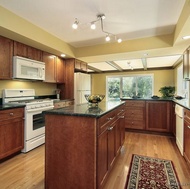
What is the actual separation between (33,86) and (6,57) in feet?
3.94

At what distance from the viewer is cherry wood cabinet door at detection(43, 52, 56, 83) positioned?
374 centimetres

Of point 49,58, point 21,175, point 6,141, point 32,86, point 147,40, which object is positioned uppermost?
point 147,40

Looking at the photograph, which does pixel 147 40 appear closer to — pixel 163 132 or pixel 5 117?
pixel 163 132

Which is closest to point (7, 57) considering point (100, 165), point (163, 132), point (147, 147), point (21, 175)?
point (21, 175)

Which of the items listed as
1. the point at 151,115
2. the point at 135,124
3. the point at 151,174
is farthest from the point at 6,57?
the point at 151,115

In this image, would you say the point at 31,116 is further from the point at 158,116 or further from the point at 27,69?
the point at 158,116

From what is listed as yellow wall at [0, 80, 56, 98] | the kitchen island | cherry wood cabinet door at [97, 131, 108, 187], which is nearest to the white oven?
yellow wall at [0, 80, 56, 98]

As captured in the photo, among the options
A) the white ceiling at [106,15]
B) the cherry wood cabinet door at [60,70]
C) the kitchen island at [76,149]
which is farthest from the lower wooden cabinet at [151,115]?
the kitchen island at [76,149]

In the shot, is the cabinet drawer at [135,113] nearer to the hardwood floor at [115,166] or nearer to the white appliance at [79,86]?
the hardwood floor at [115,166]

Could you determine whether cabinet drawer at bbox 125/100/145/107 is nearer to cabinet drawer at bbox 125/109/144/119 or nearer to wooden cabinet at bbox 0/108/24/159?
cabinet drawer at bbox 125/109/144/119

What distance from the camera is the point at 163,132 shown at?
12.9ft

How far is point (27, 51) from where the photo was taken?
3.16 meters

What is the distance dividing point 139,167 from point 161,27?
2619 millimetres

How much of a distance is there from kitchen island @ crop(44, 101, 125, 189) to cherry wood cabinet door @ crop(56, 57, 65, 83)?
2.66 meters
